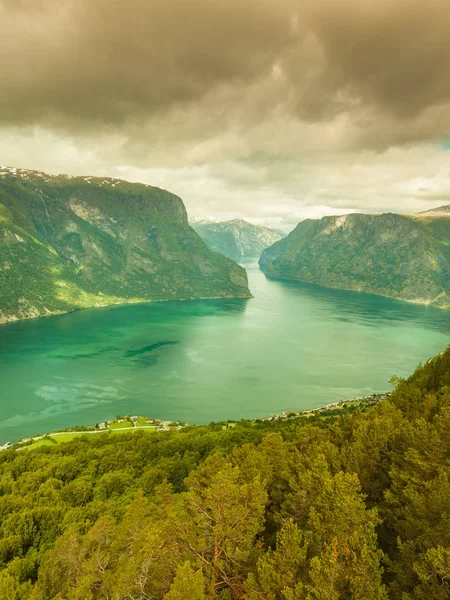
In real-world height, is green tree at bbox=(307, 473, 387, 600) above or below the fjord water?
above

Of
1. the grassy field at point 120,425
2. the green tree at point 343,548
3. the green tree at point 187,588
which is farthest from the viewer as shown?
the grassy field at point 120,425

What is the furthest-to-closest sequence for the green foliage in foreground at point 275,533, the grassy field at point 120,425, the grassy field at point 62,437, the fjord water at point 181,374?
1. the fjord water at point 181,374
2. the grassy field at point 120,425
3. the grassy field at point 62,437
4. the green foliage in foreground at point 275,533

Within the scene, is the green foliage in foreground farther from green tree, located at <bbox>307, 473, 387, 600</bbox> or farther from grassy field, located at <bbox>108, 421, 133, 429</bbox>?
grassy field, located at <bbox>108, 421, 133, 429</bbox>

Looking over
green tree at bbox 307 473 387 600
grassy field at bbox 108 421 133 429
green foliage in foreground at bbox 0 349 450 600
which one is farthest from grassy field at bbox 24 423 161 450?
green tree at bbox 307 473 387 600

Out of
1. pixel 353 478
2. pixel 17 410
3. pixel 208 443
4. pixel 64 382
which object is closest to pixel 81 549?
pixel 353 478

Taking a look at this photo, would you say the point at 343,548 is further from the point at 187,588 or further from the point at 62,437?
the point at 62,437

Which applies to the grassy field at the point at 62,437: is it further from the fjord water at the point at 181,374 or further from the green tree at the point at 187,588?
the green tree at the point at 187,588

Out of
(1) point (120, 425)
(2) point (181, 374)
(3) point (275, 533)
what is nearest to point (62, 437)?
(1) point (120, 425)

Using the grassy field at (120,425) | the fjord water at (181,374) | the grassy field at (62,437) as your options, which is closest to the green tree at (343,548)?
the grassy field at (62,437)
